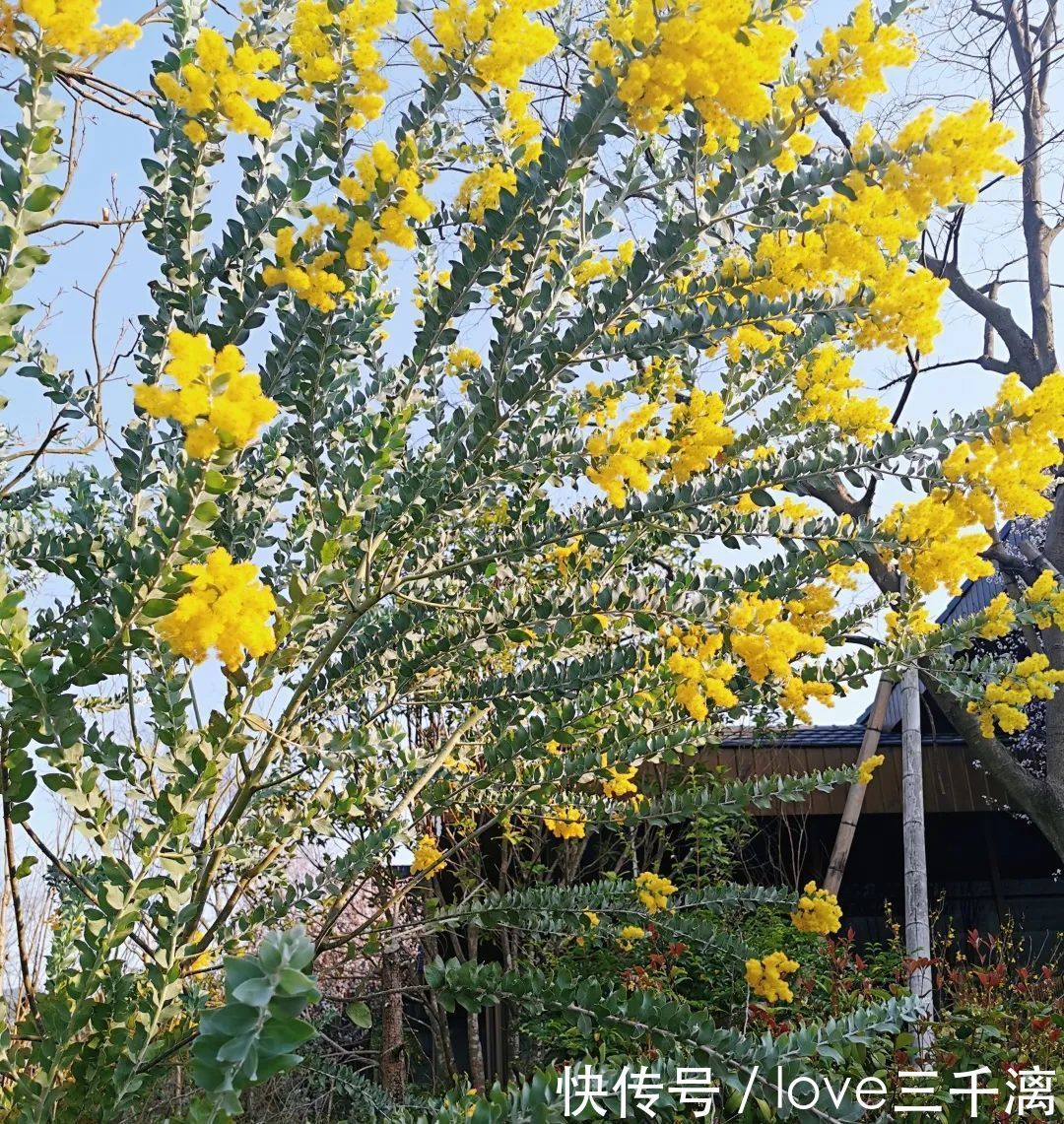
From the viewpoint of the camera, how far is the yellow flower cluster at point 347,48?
5.90 ft

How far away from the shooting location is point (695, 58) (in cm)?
153

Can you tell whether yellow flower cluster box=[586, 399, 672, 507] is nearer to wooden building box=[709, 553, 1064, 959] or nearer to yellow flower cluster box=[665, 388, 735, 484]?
yellow flower cluster box=[665, 388, 735, 484]

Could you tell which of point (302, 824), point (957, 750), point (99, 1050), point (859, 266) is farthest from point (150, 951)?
point (957, 750)

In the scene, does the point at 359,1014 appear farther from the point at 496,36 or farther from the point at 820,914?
the point at 496,36

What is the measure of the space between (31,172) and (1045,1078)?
3.27 m

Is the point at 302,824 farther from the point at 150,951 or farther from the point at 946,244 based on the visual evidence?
the point at 946,244

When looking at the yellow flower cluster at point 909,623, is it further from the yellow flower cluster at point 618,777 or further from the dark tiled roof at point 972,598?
the dark tiled roof at point 972,598

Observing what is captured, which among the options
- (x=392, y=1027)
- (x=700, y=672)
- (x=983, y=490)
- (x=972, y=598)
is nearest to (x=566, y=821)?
(x=700, y=672)

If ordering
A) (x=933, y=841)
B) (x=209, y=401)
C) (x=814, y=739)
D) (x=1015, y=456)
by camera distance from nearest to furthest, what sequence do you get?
1. (x=209, y=401)
2. (x=1015, y=456)
3. (x=814, y=739)
4. (x=933, y=841)

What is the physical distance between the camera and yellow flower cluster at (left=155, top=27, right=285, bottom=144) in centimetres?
168

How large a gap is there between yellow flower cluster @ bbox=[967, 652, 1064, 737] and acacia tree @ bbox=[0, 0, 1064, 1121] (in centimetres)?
6

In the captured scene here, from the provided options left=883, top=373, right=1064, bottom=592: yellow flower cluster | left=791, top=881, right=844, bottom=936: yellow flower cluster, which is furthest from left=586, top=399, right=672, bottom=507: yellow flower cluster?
left=791, top=881, right=844, bottom=936: yellow flower cluster

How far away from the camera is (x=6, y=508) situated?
2479 mm

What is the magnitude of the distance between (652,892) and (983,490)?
4.96 feet
